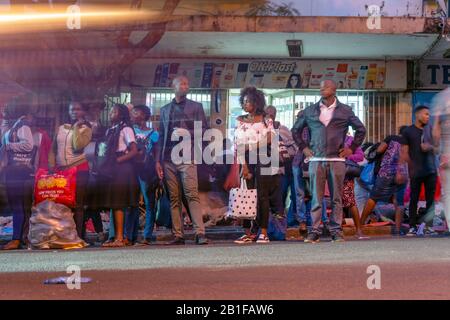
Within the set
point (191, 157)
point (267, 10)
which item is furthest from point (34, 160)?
point (267, 10)

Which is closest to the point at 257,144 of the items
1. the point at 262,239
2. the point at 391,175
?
the point at 262,239

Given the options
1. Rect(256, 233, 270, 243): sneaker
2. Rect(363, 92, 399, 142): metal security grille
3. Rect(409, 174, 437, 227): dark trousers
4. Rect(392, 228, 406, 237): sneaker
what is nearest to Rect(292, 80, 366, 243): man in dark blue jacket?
Rect(256, 233, 270, 243): sneaker

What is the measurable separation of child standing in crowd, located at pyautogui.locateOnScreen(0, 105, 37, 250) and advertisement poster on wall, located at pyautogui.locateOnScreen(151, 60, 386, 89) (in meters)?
7.32

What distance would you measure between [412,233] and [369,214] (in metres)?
0.84

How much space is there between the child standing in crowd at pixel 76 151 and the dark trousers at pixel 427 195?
4.54 meters

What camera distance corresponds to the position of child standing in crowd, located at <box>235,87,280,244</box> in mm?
9320

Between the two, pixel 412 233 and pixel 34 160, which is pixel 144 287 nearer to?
pixel 34 160

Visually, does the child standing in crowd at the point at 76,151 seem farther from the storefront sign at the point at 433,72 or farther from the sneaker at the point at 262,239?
the storefront sign at the point at 433,72

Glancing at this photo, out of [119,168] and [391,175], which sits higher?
[119,168]

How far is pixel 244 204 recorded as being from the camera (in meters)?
9.34

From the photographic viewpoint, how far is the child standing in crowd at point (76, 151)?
9383 millimetres

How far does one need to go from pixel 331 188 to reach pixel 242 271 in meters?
2.82

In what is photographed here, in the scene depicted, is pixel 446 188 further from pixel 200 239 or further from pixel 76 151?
pixel 76 151

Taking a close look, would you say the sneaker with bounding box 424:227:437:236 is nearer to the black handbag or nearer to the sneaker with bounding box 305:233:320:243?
the black handbag
